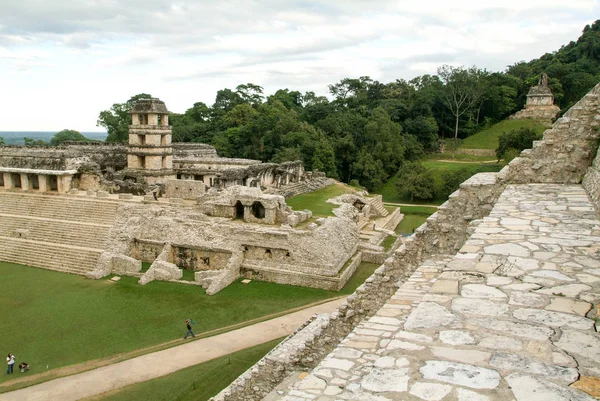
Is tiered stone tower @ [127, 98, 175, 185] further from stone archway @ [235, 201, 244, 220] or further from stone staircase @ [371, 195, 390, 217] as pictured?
stone staircase @ [371, 195, 390, 217]

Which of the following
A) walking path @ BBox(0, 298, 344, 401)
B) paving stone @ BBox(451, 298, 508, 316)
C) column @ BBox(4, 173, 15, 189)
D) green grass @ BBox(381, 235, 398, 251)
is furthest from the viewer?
column @ BBox(4, 173, 15, 189)

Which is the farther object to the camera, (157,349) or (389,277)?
(157,349)

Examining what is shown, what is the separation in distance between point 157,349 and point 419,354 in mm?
10192

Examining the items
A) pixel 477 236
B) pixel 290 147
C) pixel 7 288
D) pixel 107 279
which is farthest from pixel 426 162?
pixel 477 236

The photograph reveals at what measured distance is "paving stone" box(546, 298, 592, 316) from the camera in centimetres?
351

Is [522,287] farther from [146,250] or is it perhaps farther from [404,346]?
[146,250]

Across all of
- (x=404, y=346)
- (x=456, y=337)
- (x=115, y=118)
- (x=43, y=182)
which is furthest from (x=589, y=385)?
(x=115, y=118)

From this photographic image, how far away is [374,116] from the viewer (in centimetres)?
4000

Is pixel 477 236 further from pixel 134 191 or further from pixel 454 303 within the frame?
pixel 134 191

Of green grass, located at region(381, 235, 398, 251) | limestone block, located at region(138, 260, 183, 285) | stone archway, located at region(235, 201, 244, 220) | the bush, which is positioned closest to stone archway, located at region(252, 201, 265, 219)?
stone archway, located at region(235, 201, 244, 220)

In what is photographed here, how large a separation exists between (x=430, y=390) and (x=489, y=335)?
804mm

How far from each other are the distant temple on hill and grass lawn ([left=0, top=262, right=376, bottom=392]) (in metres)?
33.7

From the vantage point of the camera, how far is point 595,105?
8.96m

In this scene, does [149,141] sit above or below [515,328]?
above
